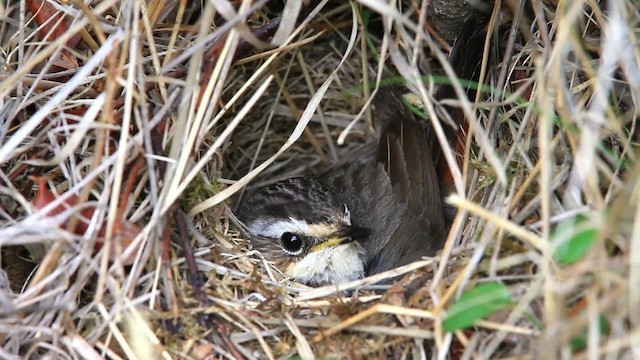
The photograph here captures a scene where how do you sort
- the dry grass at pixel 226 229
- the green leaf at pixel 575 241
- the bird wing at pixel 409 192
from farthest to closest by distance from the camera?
the bird wing at pixel 409 192
the dry grass at pixel 226 229
the green leaf at pixel 575 241

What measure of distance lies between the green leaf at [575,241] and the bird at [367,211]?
187 cm

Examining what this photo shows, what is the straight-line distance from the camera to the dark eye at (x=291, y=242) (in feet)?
14.9

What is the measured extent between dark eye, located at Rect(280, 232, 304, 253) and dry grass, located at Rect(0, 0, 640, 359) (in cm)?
36

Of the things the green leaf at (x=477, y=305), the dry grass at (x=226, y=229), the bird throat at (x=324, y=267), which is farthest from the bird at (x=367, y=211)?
the green leaf at (x=477, y=305)

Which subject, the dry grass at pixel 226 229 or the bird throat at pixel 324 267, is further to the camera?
the bird throat at pixel 324 267

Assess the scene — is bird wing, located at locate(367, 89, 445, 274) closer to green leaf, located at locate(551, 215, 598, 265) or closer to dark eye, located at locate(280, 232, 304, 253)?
dark eye, located at locate(280, 232, 304, 253)

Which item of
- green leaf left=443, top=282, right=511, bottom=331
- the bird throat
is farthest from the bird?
green leaf left=443, top=282, right=511, bottom=331

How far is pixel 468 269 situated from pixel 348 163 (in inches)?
105

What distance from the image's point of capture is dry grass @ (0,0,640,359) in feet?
8.95

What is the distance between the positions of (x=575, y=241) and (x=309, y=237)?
2.16 metres

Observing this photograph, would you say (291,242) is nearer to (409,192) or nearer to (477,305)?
(409,192)

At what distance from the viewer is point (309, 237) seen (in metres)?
4.54

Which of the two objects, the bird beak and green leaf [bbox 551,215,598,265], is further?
the bird beak

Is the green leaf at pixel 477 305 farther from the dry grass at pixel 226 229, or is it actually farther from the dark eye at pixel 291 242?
the dark eye at pixel 291 242
